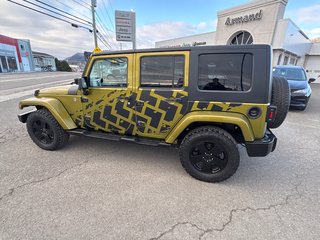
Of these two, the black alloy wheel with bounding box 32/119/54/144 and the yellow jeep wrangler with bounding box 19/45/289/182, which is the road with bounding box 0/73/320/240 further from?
the yellow jeep wrangler with bounding box 19/45/289/182

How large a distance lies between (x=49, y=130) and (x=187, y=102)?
2708 mm

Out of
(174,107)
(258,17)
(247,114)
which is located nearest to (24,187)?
(174,107)

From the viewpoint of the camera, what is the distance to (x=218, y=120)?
2322 mm

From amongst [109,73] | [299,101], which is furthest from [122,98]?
[299,101]

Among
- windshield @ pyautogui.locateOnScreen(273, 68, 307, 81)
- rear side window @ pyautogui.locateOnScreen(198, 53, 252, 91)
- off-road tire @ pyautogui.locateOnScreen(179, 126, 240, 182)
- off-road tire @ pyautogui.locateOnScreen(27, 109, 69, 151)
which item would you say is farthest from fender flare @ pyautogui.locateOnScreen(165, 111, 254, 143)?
windshield @ pyautogui.locateOnScreen(273, 68, 307, 81)

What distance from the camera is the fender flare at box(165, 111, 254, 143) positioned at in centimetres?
225

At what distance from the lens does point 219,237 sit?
1.76 metres

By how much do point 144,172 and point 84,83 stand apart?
5.80 ft

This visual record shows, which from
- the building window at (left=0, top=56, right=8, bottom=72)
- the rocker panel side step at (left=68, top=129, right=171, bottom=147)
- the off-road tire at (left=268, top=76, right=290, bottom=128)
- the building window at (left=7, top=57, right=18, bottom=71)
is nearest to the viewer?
the off-road tire at (left=268, top=76, right=290, bottom=128)

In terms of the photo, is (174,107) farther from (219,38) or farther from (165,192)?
(219,38)

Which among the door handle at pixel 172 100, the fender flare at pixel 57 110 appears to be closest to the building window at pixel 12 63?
the fender flare at pixel 57 110

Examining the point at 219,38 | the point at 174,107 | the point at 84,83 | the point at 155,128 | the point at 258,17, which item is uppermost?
the point at 258,17

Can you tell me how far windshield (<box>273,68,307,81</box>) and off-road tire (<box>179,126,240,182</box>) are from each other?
6818 millimetres

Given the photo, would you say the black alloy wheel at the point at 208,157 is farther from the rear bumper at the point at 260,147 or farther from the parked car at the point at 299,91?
the parked car at the point at 299,91
